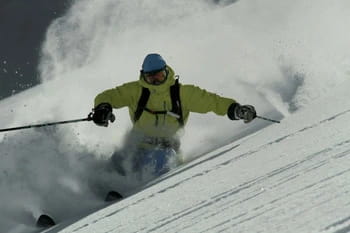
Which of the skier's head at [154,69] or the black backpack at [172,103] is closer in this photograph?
the skier's head at [154,69]

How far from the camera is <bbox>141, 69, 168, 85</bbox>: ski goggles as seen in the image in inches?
233

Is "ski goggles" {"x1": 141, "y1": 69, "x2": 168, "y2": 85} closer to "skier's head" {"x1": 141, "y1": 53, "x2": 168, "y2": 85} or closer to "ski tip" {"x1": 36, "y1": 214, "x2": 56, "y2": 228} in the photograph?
"skier's head" {"x1": 141, "y1": 53, "x2": 168, "y2": 85}

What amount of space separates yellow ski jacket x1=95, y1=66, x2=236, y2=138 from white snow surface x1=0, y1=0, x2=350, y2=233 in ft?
1.13

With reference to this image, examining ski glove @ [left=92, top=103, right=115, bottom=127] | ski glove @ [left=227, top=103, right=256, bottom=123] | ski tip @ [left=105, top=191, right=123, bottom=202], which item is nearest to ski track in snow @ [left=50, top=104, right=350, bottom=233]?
ski tip @ [left=105, top=191, right=123, bottom=202]

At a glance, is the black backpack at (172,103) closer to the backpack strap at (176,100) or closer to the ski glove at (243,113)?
the backpack strap at (176,100)

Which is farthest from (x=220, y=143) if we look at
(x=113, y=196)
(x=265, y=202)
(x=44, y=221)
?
(x=265, y=202)

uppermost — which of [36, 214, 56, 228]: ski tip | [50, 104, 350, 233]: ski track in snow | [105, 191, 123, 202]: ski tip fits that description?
[105, 191, 123, 202]: ski tip

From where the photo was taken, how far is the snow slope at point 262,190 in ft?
8.79

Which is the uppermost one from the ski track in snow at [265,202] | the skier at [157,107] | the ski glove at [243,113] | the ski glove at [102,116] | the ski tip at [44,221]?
the skier at [157,107]

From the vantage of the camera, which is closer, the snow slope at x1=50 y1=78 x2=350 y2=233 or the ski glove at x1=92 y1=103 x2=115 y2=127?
the snow slope at x1=50 y1=78 x2=350 y2=233

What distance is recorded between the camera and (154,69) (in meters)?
5.90

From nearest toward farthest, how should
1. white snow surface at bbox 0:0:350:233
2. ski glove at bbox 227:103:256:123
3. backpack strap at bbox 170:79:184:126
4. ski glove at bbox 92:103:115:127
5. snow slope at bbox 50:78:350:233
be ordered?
1. snow slope at bbox 50:78:350:233
2. white snow surface at bbox 0:0:350:233
3. ski glove at bbox 92:103:115:127
4. ski glove at bbox 227:103:256:123
5. backpack strap at bbox 170:79:184:126

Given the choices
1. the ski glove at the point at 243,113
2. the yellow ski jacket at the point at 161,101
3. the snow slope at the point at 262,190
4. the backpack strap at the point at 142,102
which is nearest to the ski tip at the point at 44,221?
the snow slope at the point at 262,190

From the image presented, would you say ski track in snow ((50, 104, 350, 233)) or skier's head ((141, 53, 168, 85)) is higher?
skier's head ((141, 53, 168, 85))
